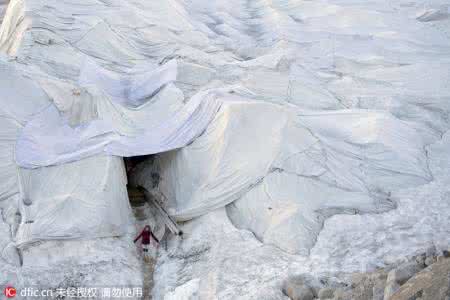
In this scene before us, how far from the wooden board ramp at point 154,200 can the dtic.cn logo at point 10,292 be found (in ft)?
10.7

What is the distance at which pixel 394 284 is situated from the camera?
716cm

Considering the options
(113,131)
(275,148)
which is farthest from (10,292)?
(275,148)

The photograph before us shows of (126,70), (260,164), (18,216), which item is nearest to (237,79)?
(126,70)

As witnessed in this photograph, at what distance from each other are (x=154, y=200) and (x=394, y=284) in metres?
6.12

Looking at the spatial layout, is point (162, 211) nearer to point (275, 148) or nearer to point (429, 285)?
point (275, 148)

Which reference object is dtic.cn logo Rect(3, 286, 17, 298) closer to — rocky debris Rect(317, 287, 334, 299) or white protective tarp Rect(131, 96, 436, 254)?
white protective tarp Rect(131, 96, 436, 254)

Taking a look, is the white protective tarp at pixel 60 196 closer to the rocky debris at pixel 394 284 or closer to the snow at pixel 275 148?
the snow at pixel 275 148

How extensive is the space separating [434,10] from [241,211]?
A: 21593 millimetres

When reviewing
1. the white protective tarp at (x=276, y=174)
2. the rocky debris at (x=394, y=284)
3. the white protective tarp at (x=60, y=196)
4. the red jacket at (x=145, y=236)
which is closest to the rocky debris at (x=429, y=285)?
the rocky debris at (x=394, y=284)

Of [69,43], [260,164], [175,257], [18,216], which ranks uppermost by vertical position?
[69,43]

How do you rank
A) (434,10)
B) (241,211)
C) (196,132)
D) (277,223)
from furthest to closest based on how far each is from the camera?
(434,10), (196,132), (241,211), (277,223)

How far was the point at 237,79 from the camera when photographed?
52.5 ft

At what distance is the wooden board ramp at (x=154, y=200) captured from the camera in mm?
10820

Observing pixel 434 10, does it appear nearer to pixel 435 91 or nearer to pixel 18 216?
pixel 435 91
